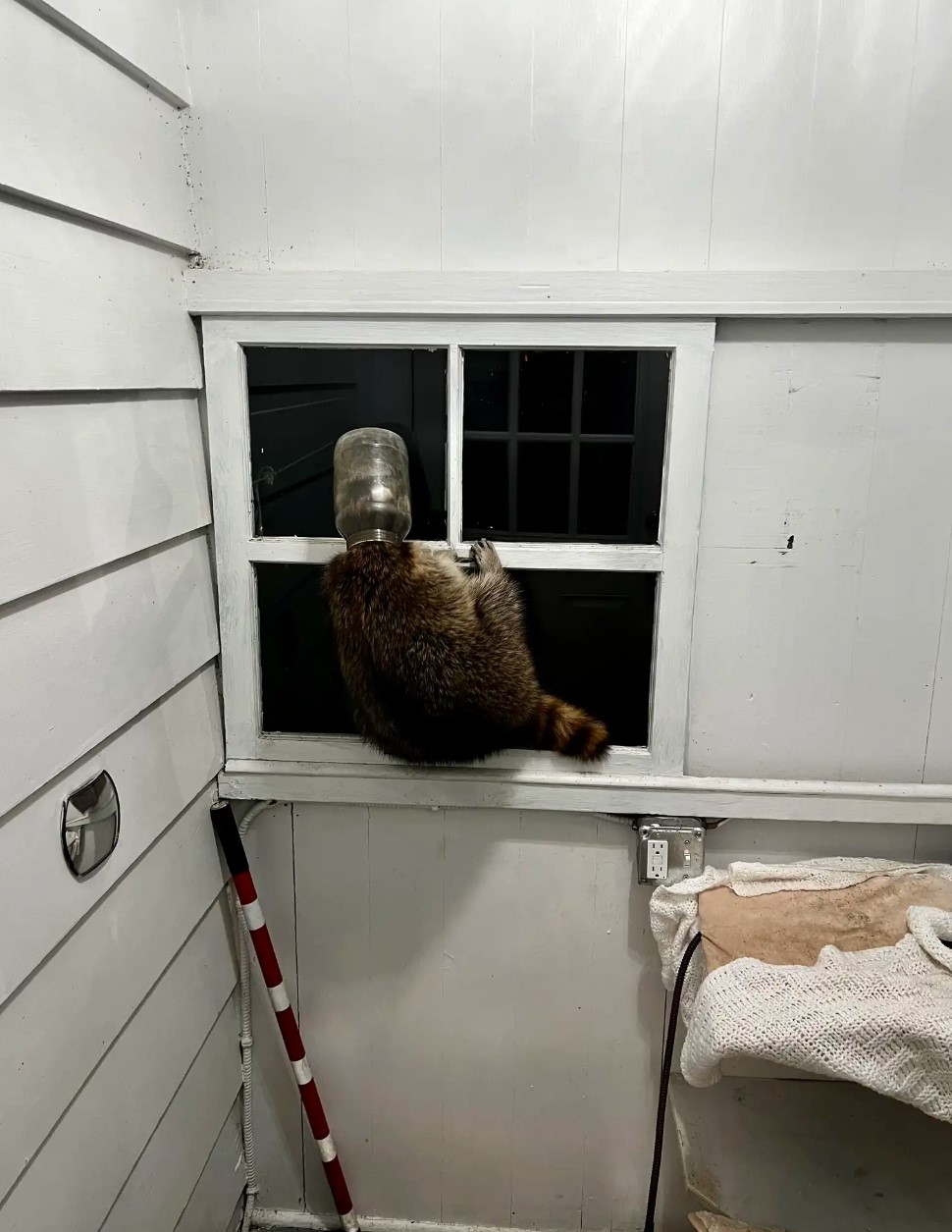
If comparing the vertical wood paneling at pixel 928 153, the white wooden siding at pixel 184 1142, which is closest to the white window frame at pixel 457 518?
the vertical wood paneling at pixel 928 153

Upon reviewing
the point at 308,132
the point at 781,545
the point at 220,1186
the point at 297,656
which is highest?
the point at 308,132

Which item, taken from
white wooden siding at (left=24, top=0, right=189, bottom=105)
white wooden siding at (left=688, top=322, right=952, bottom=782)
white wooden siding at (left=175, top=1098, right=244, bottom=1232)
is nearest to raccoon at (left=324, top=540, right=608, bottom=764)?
white wooden siding at (left=688, top=322, right=952, bottom=782)

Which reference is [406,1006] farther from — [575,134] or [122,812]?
[575,134]

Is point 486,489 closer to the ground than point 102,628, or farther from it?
farther from it

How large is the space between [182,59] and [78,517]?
78cm

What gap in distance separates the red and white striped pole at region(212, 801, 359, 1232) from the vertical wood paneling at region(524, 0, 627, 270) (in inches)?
44.1

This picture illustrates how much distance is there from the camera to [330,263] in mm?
1357

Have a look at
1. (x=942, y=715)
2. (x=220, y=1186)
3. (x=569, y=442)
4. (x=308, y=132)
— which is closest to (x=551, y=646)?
(x=569, y=442)

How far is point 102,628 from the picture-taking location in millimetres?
1116

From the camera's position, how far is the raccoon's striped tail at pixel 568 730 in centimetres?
147

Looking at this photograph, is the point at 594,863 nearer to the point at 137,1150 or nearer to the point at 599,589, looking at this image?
the point at 599,589

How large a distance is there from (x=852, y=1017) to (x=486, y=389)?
1.10 metres

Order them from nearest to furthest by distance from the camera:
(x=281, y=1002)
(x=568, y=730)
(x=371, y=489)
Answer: (x=371, y=489) → (x=568, y=730) → (x=281, y=1002)

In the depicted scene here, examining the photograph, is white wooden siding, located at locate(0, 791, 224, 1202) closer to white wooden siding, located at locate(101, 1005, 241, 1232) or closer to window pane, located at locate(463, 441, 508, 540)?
white wooden siding, located at locate(101, 1005, 241, 1232)
